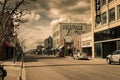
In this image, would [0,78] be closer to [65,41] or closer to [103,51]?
[103,51]

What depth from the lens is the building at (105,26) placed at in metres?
50.1

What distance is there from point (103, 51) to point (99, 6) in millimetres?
9063

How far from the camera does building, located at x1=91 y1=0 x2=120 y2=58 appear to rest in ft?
164

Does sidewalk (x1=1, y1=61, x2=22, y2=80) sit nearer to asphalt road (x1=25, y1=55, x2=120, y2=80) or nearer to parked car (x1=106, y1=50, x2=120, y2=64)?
asphalt road (x1=25, y1=55, x2=120, y2=80)

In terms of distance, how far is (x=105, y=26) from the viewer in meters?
55.0

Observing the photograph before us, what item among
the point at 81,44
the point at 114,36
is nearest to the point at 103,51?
the point at 114,36

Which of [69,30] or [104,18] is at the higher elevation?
[69,30]

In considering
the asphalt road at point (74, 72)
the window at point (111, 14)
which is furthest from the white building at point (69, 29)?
the asphalt road at point (74, 72)

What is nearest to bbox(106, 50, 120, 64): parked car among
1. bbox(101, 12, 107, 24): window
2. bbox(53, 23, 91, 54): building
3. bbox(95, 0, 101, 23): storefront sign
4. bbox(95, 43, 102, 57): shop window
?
bbox(101, 12, 107, 24): window

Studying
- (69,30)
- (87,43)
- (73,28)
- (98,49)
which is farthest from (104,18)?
(73,28)

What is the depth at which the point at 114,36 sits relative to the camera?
166ft

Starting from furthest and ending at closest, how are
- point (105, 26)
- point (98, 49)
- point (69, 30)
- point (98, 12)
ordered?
point (69, 30), point (98, 49), point (98, 12), point (105, 26)

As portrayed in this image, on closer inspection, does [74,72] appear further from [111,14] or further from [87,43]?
[87,43]

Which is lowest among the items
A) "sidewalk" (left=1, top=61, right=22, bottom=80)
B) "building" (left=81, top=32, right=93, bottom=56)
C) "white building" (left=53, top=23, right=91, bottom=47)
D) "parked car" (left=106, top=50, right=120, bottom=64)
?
"sidewalk" (left=1, top=61, right=22, bottom=80)
